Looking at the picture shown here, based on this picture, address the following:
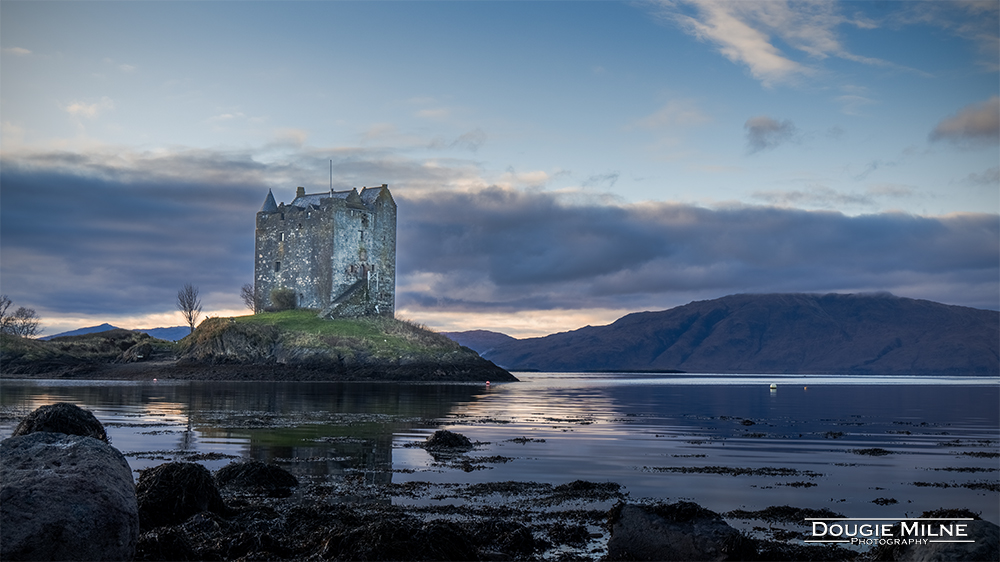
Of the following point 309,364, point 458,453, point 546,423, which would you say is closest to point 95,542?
point 458,453

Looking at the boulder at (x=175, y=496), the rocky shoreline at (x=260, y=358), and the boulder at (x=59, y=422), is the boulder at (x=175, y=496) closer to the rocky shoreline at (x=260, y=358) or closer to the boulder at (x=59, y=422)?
the boulder at (x=59, y=422)

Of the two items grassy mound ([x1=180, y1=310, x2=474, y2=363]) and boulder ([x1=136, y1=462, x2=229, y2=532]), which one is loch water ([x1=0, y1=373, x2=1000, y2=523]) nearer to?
boulder ([x1=136, y1=462, x2=229, y2=532])

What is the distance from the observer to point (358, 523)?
421 inches

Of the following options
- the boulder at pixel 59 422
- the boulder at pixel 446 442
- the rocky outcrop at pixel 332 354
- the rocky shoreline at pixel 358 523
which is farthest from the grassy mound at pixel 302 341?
the rocky shoreline at pixel 358 523

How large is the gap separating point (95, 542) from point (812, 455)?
57.4ft

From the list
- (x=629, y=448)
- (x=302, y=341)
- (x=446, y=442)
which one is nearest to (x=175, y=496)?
(x=446, y=442)

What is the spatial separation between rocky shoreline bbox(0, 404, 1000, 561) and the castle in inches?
3146

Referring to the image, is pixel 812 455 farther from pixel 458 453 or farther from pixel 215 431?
pixel 215 431

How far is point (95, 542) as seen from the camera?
26.9 ft

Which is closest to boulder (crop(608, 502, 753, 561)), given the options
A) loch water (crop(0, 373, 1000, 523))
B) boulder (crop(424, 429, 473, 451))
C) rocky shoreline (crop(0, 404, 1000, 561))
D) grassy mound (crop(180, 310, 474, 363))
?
rocky shoreline (crop(0, 404, 1000, 561))

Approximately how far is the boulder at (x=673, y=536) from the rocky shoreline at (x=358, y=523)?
0.01 meters

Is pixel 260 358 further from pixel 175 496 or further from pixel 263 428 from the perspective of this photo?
pixel 175 496

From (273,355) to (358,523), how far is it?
2914 inches

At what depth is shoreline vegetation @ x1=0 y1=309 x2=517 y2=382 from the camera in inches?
3004
